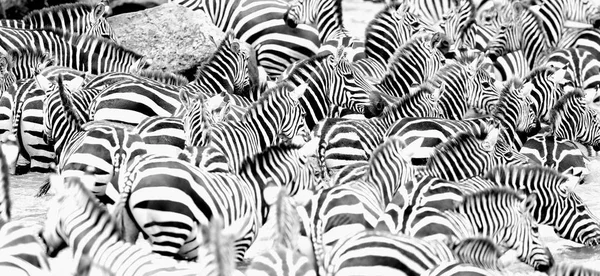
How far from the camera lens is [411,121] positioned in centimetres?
933

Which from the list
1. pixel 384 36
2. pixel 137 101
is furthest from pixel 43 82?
pixel 384 36

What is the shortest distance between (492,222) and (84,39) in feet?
18.1

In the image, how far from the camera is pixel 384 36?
1220cm

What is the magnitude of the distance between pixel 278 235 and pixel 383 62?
673 centimetres

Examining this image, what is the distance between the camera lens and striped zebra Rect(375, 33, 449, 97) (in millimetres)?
11227

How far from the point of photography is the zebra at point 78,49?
11.2 meters

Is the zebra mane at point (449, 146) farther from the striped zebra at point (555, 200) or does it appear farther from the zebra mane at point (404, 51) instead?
the zebra mane at point (404, 51)

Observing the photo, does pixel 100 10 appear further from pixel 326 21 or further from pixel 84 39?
pixel 326 21

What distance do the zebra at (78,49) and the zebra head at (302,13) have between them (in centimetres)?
164

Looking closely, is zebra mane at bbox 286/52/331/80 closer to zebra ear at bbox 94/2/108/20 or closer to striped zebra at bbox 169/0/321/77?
striped zebra at bbox 169/0/321/77

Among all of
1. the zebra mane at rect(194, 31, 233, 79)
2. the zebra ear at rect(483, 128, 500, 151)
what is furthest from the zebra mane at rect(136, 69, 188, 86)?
the zebra ear at rect(483, 128, 500, 151)

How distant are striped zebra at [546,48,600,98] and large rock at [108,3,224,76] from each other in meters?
3.48

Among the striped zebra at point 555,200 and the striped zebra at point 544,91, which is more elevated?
the striped zebra at point 544,91

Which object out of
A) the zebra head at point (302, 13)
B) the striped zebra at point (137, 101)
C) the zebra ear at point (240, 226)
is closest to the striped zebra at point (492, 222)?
the zebra ear at point (240, 226)
